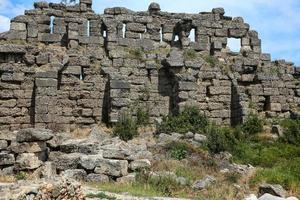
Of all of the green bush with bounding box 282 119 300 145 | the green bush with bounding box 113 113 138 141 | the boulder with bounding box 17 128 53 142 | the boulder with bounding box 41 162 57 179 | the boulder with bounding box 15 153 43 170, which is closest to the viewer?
the boulder with bounding box 41 162 57 179

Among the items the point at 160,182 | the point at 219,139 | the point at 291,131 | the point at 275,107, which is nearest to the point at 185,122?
the point at 219,139

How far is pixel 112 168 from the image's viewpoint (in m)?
14.4

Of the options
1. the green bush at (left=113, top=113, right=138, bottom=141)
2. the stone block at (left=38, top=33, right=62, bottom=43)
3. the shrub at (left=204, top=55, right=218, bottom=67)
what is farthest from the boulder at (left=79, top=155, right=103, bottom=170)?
the shrub at (left=204, top=55, right=218, bottom=67)

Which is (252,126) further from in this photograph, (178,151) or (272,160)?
(178,151)

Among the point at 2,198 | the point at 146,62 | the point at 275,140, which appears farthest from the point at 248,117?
the point at 2,198

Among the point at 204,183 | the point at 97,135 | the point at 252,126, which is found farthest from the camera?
the point at 252,126

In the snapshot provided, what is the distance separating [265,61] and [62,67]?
9197 millimetres

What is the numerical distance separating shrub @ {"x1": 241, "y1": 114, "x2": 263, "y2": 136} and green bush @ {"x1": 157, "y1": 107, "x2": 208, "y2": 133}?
1627 millimetres

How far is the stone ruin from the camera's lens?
20.3 m

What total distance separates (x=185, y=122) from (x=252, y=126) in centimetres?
282

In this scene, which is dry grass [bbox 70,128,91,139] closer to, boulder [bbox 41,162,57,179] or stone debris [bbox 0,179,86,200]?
boulder [bbox 41,162,57,179]

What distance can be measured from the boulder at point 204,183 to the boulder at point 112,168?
2.03m

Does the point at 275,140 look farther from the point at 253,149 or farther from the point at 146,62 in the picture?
the point at 146,62

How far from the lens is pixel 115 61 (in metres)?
21.5
